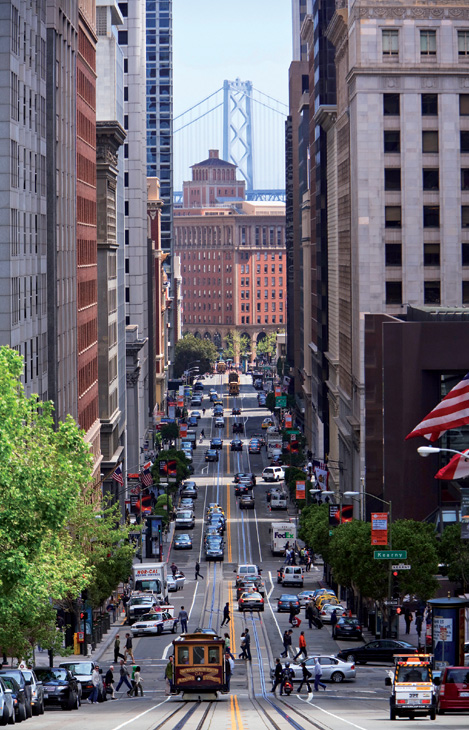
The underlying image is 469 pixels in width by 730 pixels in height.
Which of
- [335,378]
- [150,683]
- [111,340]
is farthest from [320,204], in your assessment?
[150,683]

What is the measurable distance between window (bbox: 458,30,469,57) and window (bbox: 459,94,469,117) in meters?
3.14

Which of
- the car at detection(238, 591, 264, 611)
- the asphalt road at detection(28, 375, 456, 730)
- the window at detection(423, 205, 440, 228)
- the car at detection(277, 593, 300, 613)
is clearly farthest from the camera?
the window at detection(423, 205, 440, 228)

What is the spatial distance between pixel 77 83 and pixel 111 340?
31.0m

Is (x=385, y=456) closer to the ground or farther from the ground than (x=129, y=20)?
closer to the ground

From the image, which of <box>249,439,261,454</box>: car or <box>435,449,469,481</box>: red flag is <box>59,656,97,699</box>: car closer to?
<box>435,449,469,481</box>: red flag

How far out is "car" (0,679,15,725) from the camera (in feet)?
129

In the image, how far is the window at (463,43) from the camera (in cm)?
10256

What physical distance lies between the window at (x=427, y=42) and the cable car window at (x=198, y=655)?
60.5 m

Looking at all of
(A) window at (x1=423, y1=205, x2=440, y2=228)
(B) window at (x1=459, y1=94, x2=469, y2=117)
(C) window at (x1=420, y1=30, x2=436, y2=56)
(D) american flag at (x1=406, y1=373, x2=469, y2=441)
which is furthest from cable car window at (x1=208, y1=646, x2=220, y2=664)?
(C) window at (x1=420, y1=30, x2=436, y2=56)

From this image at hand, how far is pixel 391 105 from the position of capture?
336 feet

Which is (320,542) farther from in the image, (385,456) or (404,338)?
(404,338)

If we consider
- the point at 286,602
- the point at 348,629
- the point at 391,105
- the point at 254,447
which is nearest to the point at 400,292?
the point at 391,105

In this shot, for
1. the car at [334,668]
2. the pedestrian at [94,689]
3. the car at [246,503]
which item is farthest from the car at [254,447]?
the pedestrian at [94,689]

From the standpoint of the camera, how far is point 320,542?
94375 millimetres
